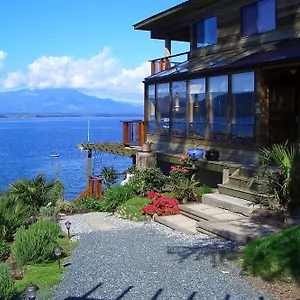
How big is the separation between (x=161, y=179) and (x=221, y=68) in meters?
3.89

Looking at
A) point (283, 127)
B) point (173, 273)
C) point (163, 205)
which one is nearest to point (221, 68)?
point (283, 127)

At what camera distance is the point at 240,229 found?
9.06m

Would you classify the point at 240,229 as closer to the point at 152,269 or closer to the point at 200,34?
the point at 152,269

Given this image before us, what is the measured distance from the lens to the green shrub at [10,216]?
393 inches

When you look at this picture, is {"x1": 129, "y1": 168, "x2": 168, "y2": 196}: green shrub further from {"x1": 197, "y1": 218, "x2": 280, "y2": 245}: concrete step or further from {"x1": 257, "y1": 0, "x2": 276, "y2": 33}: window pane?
{"x1": 257, "y1": 0, "x2": 276, "y2": 33}: window pane

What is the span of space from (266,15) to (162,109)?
17.7ft

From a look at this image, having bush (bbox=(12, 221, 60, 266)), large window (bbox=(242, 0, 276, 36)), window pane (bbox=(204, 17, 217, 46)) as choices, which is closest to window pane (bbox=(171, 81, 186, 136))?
window pane (bbox=(204, 17, 217, 46))

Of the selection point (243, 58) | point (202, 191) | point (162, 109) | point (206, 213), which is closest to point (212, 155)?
point (202, 191)

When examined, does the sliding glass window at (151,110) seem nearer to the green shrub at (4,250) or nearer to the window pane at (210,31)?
the window pane at (210,31)

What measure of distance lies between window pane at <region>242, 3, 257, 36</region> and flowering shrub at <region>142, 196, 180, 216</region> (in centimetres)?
707

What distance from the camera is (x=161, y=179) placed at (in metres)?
13.9

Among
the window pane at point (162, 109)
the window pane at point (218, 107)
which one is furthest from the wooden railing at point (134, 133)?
the window pane at point (218, 107)

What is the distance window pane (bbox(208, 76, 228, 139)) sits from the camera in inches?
580

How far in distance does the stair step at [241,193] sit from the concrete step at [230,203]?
12 cm
